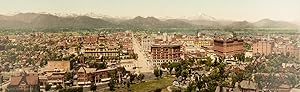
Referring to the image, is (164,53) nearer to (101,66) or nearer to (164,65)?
(164,65)

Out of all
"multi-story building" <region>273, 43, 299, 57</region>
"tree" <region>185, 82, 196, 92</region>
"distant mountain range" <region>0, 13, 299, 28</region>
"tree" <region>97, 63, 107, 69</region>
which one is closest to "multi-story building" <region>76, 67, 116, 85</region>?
"tree" <region>97, 63, 107, 69</region>

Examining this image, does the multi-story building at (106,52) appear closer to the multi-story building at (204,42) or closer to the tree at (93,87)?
the tree at (93,87)

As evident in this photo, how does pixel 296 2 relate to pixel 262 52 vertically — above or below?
above

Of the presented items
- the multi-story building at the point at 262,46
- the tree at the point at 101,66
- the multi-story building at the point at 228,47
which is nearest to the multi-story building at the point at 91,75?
the tree at the point at 101,66

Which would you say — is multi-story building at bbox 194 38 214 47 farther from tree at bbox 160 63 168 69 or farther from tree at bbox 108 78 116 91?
tree at bbox 108 78 116 91

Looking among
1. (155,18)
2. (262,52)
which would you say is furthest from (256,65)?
(155,18)

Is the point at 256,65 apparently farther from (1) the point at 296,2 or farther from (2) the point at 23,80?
(2) the point at 23,80
